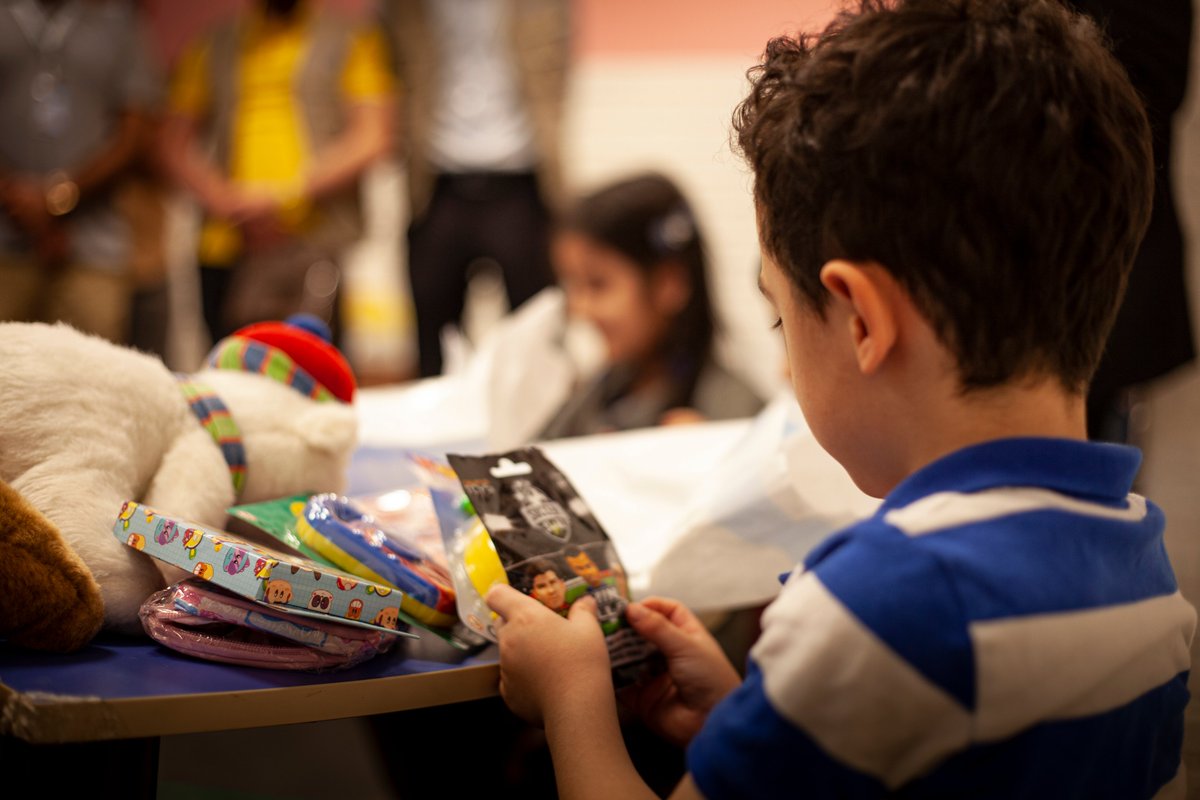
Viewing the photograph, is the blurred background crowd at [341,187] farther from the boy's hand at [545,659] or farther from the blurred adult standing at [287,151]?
the boy's hand at [545,659]

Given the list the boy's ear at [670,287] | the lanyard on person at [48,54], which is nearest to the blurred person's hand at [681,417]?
the boy's ear at [670,287]

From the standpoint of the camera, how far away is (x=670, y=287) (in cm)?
208

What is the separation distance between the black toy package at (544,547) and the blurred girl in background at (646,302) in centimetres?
121

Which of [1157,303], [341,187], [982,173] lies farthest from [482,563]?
[341,187]

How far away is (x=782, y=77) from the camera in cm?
58

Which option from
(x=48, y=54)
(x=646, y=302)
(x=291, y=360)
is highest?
(x=48, y=54)

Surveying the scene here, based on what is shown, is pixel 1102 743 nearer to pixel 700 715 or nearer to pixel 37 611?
pixel 700 715

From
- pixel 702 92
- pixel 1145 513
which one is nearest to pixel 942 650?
pixel 1145 513

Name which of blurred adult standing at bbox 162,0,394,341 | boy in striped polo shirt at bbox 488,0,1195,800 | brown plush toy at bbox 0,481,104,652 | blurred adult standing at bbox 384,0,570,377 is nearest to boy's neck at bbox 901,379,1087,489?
boy in striped polo shirt at bbox 488,0,1195,800

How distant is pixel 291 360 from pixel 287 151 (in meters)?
1.96

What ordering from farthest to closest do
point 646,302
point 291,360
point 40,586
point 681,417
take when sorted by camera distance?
point 646,302, point 681,417, point 291,360, point 40,586

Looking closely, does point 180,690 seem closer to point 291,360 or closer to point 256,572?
point 256,572

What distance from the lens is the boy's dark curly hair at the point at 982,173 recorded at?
0.49 m

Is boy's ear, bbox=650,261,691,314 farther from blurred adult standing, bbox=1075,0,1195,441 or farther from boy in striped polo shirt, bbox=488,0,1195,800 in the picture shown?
boy in striped polo shirt, bbox=488,0,1195,800
